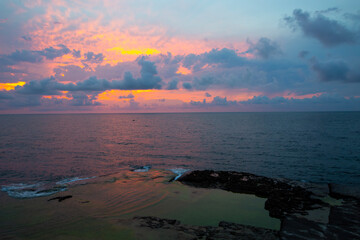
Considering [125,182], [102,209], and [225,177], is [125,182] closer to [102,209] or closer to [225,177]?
[102,209]

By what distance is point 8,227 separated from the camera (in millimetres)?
10664

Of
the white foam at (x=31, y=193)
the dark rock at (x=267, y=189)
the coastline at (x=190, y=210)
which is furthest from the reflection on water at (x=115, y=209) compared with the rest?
the dark rock at (x=267, y=189)

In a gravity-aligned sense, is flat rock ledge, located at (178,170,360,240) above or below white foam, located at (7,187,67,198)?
above

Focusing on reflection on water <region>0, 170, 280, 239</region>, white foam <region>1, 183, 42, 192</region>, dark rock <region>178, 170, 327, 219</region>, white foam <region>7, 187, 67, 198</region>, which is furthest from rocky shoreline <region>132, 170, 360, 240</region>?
white foam <region>1, 183, 42, 192</region>

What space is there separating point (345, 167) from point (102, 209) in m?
28.3

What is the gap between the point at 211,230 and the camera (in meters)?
9.60

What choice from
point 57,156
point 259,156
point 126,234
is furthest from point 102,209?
point 259,156

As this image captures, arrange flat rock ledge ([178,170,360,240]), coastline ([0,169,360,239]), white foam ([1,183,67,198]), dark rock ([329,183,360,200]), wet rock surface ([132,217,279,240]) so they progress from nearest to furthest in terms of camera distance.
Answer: wet rock surface ([132,217,279,240]) → flat rock ledge ([178,170,360,240]) → coastline ([0,169,360,239]) → dark rock ([329,183,360,200]) → white foam ([1,183,67,198])

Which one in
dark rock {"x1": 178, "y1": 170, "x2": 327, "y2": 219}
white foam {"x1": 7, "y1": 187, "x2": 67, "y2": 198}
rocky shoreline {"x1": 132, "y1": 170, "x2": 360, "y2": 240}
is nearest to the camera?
rocky shoreline {"x1": 132, "y1": 170, "x2": 360, "y2": 240}

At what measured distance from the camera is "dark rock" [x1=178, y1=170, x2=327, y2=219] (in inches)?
492

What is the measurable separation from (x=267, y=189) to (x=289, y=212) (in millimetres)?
3876

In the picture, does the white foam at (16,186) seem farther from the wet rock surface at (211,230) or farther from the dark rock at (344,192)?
the dark rock at (344,192)

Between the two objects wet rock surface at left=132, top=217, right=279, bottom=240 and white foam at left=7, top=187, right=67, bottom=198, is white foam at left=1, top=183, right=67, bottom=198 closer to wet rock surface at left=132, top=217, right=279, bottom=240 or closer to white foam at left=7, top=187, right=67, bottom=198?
white foam at left=7, top=187, right=67, bottom=198

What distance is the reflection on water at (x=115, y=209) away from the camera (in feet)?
33.8
